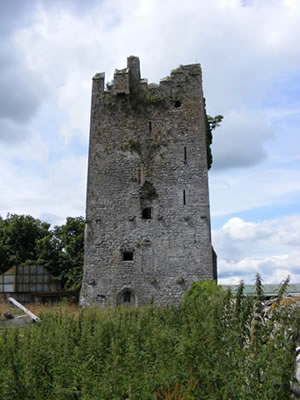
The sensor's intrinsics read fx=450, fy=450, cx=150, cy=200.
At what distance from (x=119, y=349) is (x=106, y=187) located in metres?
15.4

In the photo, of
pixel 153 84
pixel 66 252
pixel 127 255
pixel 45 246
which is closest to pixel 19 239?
pixel 45 246

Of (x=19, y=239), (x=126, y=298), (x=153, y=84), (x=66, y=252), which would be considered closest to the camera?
(x=126, y=298)

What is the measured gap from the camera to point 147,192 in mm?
20438

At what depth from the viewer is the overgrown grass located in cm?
437

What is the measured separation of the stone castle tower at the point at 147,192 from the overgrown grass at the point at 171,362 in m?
12.7

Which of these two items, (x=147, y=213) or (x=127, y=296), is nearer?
(x=127, y=296)

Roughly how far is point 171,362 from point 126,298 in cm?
1431

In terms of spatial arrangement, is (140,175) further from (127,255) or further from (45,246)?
(45,246)

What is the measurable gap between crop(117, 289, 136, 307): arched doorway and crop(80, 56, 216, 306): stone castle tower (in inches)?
1.7

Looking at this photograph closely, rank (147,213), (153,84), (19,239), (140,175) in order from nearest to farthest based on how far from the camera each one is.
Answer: (147,213), (140,175), (153,84), (19,239)

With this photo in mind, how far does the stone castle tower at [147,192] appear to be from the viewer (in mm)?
19609

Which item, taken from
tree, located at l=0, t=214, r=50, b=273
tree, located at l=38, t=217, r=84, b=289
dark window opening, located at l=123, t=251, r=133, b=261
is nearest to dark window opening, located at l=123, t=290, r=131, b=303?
dark window opening, located at l=123, t=251, r=133, b=261

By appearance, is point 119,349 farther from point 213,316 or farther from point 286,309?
point 286,309

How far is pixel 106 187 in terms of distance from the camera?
20922 mm
